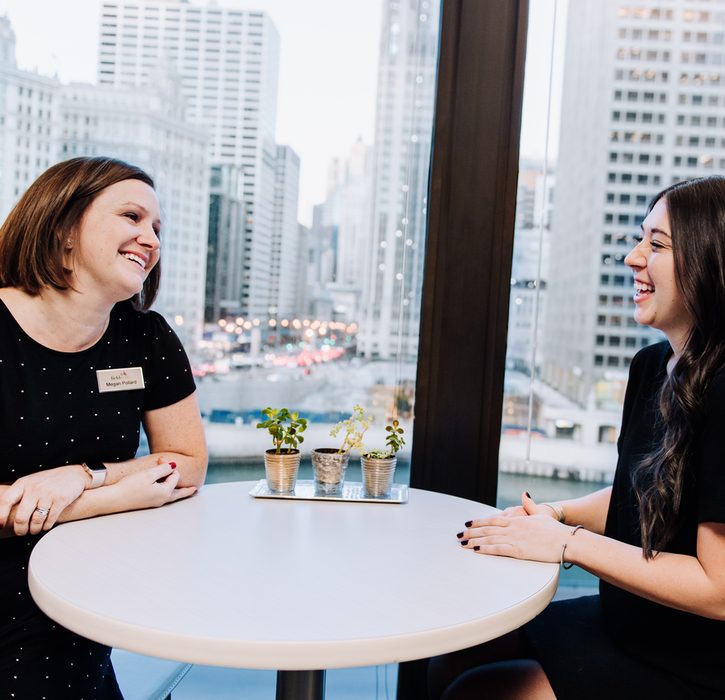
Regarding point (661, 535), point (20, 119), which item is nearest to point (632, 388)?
point (661, 535)

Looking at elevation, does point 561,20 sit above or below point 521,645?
above

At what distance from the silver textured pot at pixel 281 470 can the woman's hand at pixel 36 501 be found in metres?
0.43

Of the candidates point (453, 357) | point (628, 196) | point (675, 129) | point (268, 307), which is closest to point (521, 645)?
point (453, 357)

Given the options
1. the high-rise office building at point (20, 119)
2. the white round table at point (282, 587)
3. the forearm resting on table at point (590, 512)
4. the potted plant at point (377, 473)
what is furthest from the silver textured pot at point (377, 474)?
the high-rise office building at point (20, 119)

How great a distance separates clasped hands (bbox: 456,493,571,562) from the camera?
1262 mm

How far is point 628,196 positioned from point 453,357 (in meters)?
0.77

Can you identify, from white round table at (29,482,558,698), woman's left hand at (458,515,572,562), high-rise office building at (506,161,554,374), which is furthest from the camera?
high-rise office building at (506,161,554,374)

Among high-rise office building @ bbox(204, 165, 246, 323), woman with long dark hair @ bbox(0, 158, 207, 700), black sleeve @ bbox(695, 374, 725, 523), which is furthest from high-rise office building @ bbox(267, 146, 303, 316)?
black sleeve @ bbox(695, 374, 725, 523)

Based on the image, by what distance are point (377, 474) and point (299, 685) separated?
549 millimetres

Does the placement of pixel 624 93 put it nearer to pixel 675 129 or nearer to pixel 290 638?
pixel 675 129

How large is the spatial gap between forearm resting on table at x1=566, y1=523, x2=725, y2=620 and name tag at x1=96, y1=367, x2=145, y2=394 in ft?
3.35

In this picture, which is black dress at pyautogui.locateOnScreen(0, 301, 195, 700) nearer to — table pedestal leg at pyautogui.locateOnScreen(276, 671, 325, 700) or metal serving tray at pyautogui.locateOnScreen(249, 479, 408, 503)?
metal serving tray at pyautogui.locateOnScreen(249, 479, 408, 503)

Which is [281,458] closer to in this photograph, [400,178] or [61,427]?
[61,427]

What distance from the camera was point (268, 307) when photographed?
2.27 m
